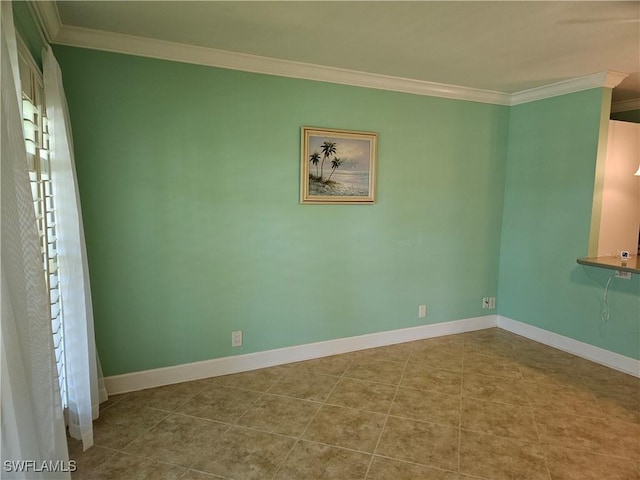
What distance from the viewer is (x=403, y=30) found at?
2.39 meters

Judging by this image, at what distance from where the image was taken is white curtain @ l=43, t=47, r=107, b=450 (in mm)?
2047

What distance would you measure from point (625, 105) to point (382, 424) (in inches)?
162

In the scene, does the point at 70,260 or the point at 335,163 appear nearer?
the point at 70,260

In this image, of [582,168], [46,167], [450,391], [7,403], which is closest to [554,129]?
[582,168]

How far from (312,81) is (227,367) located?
2.38 meters

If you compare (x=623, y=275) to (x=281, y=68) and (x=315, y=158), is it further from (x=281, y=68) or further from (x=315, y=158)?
(x=281, y=68)

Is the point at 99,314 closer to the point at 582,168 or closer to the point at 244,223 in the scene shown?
the point at 244,223

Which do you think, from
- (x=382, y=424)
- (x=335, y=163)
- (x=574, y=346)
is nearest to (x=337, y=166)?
(x=335, y=163)

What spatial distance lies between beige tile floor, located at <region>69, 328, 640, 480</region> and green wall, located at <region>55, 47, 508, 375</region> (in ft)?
1.41

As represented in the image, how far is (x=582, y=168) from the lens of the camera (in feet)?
11.2

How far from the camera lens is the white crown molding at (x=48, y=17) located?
1.96 metres

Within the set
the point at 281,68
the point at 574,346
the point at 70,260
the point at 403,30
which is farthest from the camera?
the point at 574,346

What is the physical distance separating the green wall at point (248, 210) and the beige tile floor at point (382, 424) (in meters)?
0.43

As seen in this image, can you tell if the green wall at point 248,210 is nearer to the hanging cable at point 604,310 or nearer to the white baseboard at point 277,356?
the white baseboard at point 277,356
